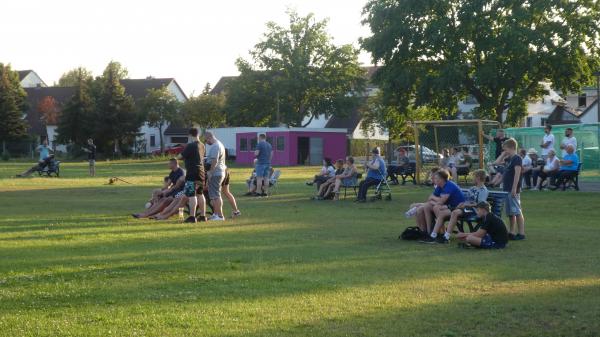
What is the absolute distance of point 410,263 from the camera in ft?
32.7

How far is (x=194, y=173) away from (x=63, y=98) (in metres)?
87.6

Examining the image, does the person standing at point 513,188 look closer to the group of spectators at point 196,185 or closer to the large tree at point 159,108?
the group of spectators at point 196,185

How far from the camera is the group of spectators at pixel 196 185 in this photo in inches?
586

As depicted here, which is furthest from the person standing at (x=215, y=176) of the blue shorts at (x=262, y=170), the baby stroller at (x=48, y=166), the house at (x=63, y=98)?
the house at (x=63, y=98)

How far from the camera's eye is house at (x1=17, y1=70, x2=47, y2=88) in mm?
110188

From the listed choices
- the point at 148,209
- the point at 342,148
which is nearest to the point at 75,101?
the point at 342,148

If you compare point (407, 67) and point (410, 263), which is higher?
point (407, 67)

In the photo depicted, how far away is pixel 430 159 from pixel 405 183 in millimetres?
3933

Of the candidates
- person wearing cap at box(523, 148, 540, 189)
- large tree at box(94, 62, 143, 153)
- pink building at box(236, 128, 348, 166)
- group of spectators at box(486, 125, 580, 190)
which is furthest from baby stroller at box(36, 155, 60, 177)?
large tree at box(94, 62, 143, 153)

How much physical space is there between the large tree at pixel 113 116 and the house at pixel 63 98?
14.1 meters

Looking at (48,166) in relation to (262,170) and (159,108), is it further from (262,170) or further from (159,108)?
(159,108)

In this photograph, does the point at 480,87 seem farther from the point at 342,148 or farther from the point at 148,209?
the point at 148,209

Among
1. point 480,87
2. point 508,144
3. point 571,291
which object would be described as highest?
point 480,87

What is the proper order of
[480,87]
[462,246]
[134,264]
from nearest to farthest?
[134,264], [462,246], [480,87]
